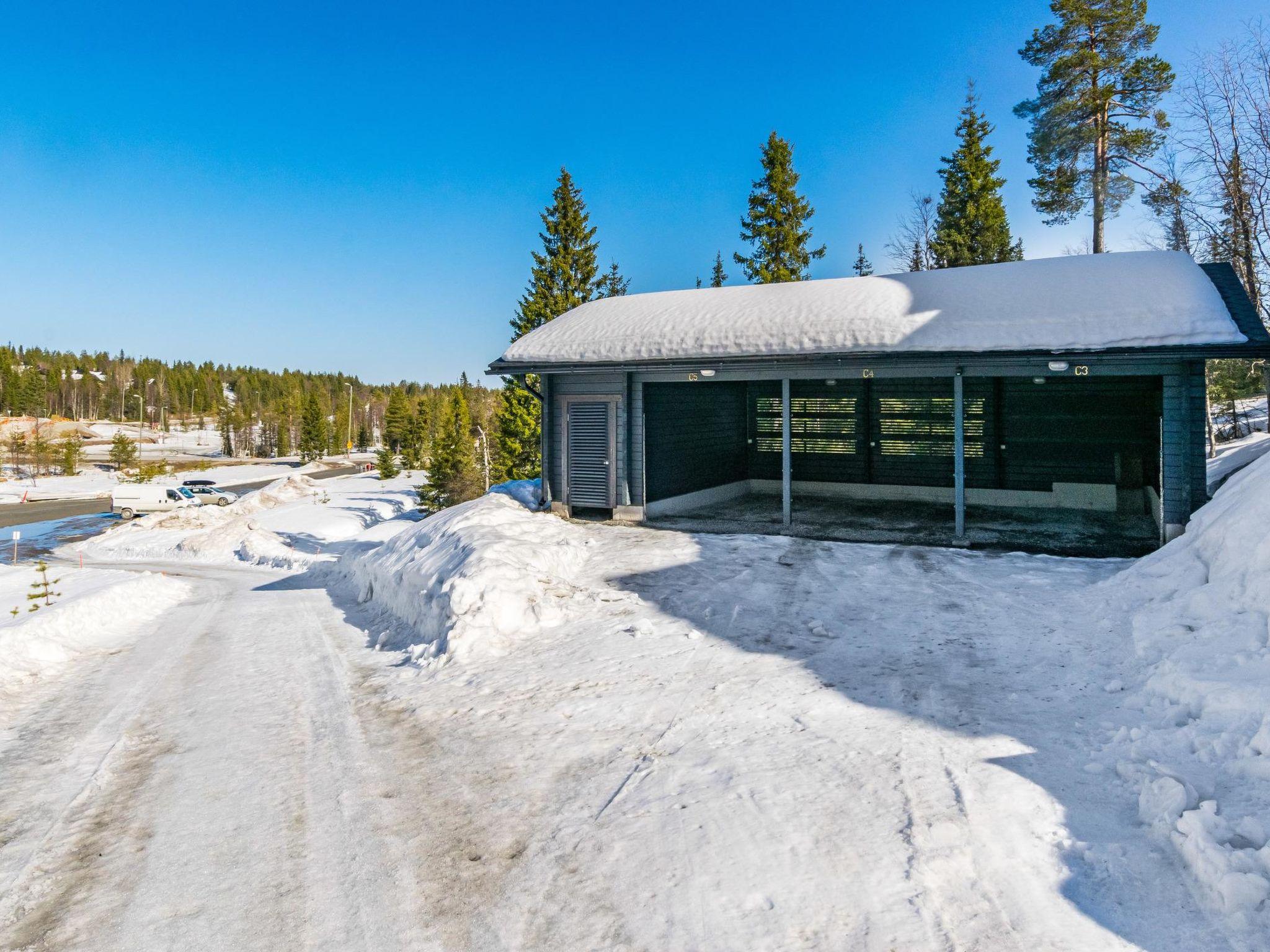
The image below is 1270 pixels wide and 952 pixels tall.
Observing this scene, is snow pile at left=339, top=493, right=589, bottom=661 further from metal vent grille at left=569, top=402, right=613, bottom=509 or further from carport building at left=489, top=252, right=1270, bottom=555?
carport building at left=489, top=252, right=1270, bottom=555

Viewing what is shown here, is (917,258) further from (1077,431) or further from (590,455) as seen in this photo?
(590,455)

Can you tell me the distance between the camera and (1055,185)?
26141mm

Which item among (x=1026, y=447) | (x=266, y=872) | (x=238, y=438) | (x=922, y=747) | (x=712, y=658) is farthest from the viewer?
(x=238, y=438)

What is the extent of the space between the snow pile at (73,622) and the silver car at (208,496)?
20117mm

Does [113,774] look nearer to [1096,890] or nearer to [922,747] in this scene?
[922,747]

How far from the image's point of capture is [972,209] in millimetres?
33531

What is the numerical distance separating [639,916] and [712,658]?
335cm

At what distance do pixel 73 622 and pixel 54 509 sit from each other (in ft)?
123

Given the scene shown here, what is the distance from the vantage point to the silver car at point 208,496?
35250mm

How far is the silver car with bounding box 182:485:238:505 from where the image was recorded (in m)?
35.2

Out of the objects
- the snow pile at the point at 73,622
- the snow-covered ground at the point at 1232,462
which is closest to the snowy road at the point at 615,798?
the snow pile at the point at 73,622

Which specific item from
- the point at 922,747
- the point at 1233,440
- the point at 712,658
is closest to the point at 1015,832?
the point at 922,747

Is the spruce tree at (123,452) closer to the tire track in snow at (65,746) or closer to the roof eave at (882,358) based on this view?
the roof eave at (882,358)

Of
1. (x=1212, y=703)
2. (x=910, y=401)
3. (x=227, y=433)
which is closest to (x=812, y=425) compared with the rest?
(x=910, y=401)
